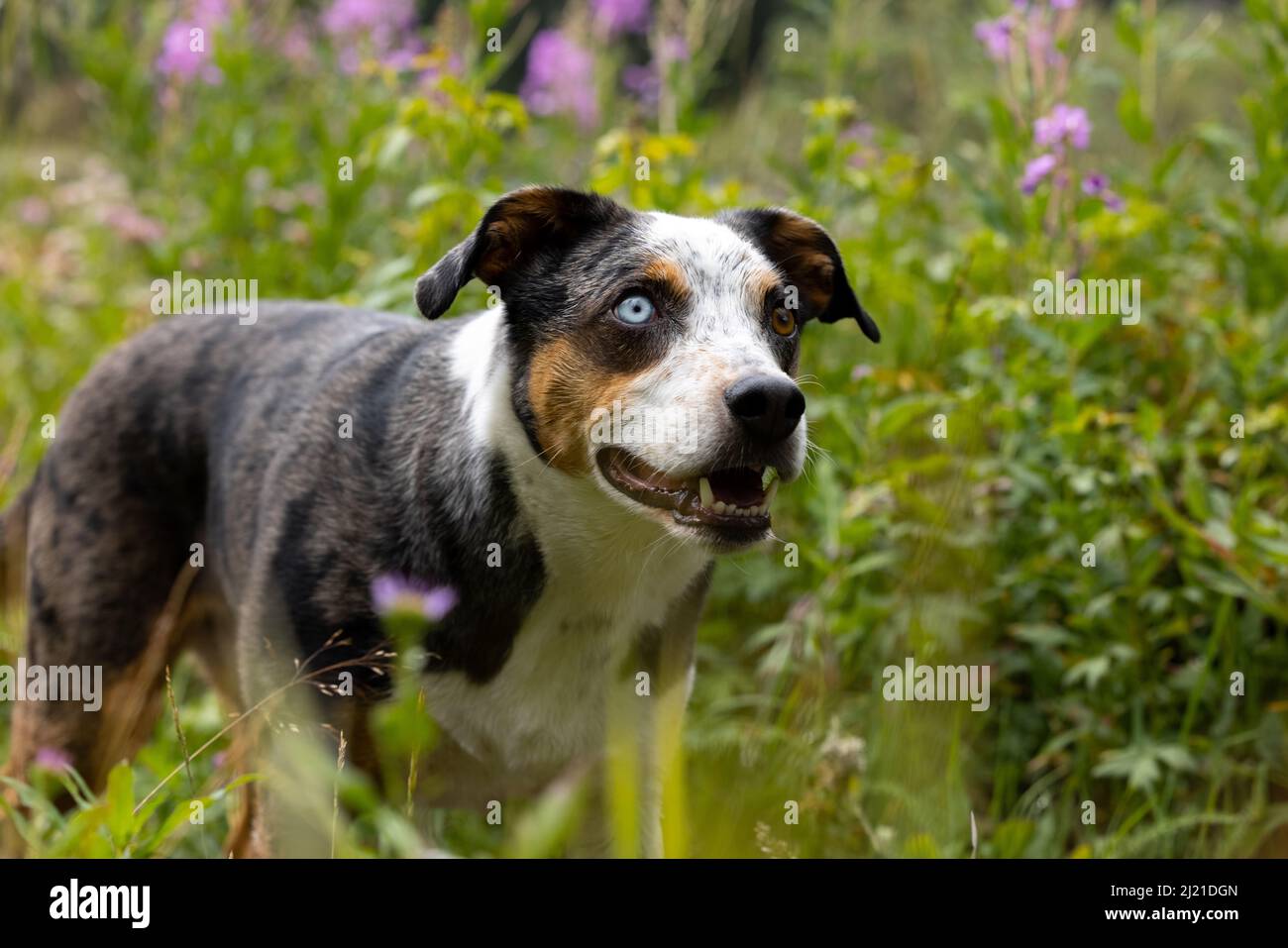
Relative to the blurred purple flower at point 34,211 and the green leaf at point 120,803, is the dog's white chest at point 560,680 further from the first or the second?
the blurred purple flower at point 34,211

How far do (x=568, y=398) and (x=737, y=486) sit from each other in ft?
1.40

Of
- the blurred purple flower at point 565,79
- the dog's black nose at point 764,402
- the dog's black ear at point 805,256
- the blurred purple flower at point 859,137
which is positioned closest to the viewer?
the dog's black nose at point 764,402

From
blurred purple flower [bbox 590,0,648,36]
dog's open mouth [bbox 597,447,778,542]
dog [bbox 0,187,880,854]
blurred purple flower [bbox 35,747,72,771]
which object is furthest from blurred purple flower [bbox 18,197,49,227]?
dog's open mouth [bbox 597,447,778,542]

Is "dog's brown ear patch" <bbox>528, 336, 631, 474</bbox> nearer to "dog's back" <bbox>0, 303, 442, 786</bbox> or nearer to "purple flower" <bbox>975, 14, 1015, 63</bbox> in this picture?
"dog's back" <bbox>0, 303, 442, 786</bbox>

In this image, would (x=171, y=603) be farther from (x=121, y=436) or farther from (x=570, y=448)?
(x=570, y=448)

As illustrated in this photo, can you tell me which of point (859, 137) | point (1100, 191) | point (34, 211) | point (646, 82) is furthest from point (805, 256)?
point (34, 211)

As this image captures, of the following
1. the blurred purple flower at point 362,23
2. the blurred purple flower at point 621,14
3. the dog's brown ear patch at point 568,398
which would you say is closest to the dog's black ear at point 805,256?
the dog's brown ear patch at point 568,398

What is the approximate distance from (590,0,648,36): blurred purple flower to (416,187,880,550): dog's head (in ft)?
12.7

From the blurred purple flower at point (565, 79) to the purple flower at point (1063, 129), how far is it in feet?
10.0

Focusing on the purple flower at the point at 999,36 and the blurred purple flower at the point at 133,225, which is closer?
the purple flower at the point at 999,36

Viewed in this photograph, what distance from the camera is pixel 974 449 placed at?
160 inches

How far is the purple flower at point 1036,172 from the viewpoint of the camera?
396 cm

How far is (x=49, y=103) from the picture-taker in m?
10.4

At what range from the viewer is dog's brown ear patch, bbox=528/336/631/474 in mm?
2842
